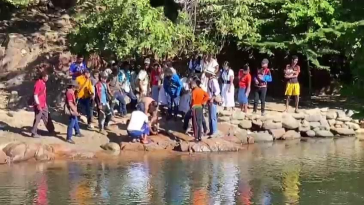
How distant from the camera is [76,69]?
Result: 1936cm

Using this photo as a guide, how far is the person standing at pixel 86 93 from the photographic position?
17.8 metres

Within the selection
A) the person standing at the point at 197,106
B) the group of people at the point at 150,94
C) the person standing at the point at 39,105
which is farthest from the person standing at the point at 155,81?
the person standing at the point at 39,105

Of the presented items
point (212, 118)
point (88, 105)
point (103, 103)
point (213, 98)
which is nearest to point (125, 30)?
point (103, 103)

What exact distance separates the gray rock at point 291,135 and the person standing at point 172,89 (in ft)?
10.4

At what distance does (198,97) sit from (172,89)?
5.43 feet

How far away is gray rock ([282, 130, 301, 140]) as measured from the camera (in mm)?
19484

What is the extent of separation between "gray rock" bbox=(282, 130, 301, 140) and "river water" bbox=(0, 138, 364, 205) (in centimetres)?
208

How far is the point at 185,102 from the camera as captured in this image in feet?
61.3

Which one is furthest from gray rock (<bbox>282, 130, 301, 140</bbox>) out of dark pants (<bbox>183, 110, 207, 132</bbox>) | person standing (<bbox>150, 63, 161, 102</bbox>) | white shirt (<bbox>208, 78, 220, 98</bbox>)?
person standing (<bbox>150, 63, 161, 102</bbox>)

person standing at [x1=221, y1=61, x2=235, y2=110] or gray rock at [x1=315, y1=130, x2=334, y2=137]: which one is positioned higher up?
person standing at [x1=221, y1=61, x2=235, y2=110]

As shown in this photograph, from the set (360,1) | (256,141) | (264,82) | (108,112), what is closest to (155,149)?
(108,112)

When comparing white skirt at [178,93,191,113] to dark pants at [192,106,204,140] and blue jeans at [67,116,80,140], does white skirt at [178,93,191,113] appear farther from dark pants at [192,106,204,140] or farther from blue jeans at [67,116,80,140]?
blue jeans at [67,116,80,140]

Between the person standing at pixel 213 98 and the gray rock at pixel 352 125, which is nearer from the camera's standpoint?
the person standing at pixel 213 98

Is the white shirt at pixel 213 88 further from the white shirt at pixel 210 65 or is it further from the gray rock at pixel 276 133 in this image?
the gray rock at pixel 276 133
